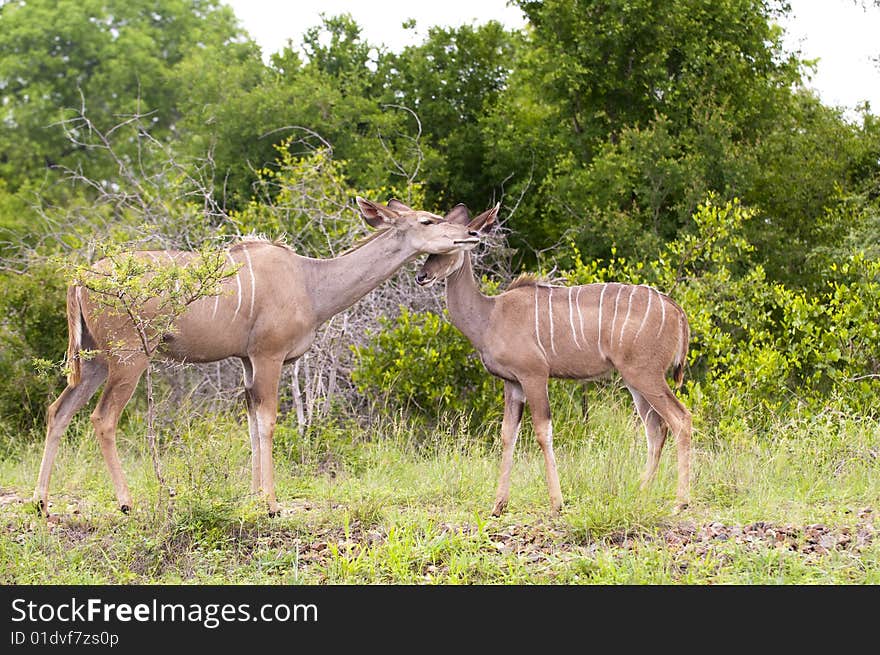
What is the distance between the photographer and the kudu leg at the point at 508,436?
22.0ft

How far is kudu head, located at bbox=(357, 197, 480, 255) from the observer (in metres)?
6.91

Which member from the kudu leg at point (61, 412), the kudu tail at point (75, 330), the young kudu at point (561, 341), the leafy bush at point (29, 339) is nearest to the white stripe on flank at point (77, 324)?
the kudu tail at point (75, 330)

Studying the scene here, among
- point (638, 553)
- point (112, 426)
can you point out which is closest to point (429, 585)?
point (638, 553)

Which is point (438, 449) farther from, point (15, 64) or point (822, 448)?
→ point (15, 64)

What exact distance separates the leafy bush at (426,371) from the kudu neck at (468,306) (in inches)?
90.1

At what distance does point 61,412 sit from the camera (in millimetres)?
6984

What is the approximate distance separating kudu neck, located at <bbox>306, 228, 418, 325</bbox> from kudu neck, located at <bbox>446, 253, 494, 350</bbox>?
0.36 metres

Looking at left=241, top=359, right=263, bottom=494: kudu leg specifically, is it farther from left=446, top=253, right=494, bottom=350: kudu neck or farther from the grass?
left=446, top=253, right=494, bottom=350: kudu neck

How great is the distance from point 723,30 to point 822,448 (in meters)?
5.35

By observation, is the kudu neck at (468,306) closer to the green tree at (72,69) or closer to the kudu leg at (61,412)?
the kudu leg at (61,412)

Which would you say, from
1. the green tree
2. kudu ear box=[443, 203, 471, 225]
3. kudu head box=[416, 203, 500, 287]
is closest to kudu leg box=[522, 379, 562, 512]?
kudu head box=[416, 203, 500, 287]

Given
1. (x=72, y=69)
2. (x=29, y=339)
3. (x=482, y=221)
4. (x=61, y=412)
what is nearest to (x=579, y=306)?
(x=482, y=221)

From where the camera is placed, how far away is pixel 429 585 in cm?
546
